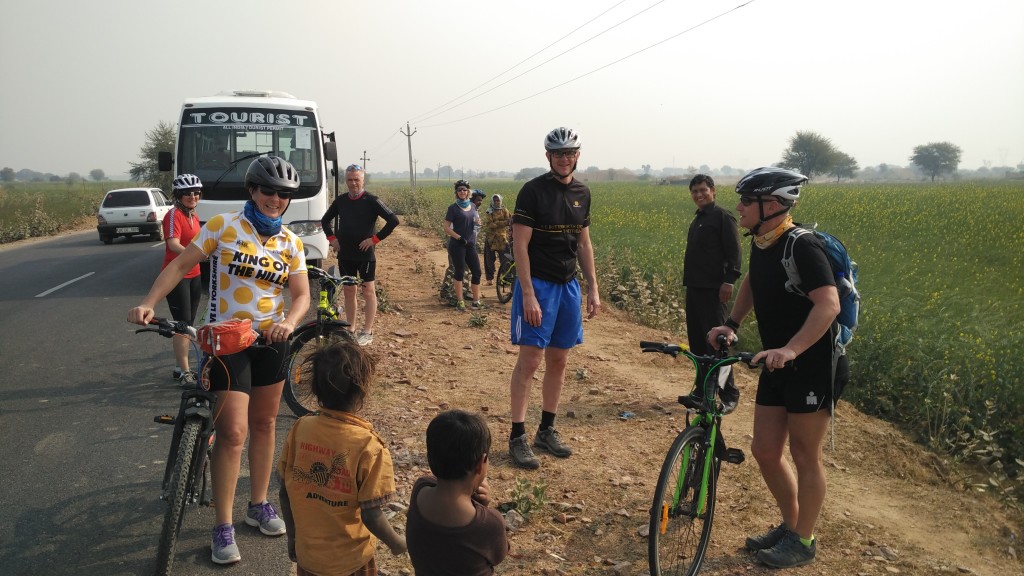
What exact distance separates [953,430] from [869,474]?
70.2 inches

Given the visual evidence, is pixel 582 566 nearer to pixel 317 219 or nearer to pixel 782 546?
pixel 782 546

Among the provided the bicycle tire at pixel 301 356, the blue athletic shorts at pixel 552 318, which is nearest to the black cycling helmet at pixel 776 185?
the blue athletic shorts at pixel 552 318

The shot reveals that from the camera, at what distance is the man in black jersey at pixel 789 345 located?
10.5 ft

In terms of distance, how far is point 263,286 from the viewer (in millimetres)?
3551

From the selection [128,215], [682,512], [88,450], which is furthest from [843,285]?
[128,215]

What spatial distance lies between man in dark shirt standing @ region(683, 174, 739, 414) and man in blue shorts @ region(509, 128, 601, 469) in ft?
6.15

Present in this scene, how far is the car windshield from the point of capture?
22.7 metres

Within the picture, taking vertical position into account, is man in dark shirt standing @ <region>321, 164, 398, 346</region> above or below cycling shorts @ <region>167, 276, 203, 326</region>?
above

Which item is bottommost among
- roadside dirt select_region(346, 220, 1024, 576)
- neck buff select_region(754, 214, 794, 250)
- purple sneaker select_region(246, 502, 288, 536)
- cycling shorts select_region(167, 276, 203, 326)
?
roadside dirt select_region(346, 220, 1024, 576)

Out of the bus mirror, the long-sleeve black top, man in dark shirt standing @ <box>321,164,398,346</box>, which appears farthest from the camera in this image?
the bus mirror

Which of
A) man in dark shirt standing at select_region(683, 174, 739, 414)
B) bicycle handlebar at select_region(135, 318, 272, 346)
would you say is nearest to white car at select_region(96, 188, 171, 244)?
man in dark shirt standing at select_region(683, 174, 739, 414)

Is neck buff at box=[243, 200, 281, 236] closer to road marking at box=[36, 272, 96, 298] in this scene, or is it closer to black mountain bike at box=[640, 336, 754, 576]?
black mountain bike at box=[640, 336, 754, 576]

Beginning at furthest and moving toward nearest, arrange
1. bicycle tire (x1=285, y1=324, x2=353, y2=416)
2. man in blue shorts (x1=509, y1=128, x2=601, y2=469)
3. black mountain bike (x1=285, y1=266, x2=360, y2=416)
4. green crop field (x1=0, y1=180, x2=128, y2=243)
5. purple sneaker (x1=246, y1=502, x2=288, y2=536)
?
green crop field (x1=0, y1=180, x2=128, y2=243)
bicycle tire (x1=285, y1=324, x2=353, y2=416)
black mountain bike (x1=285, y1=266, x2=360, y2=416)
man in blue shorts (x1=509, y1=128, x2=601, y2=469)
purple sneaker (x1=246, y1=502, x2=288, y2=536)

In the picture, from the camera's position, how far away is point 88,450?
5227mm
